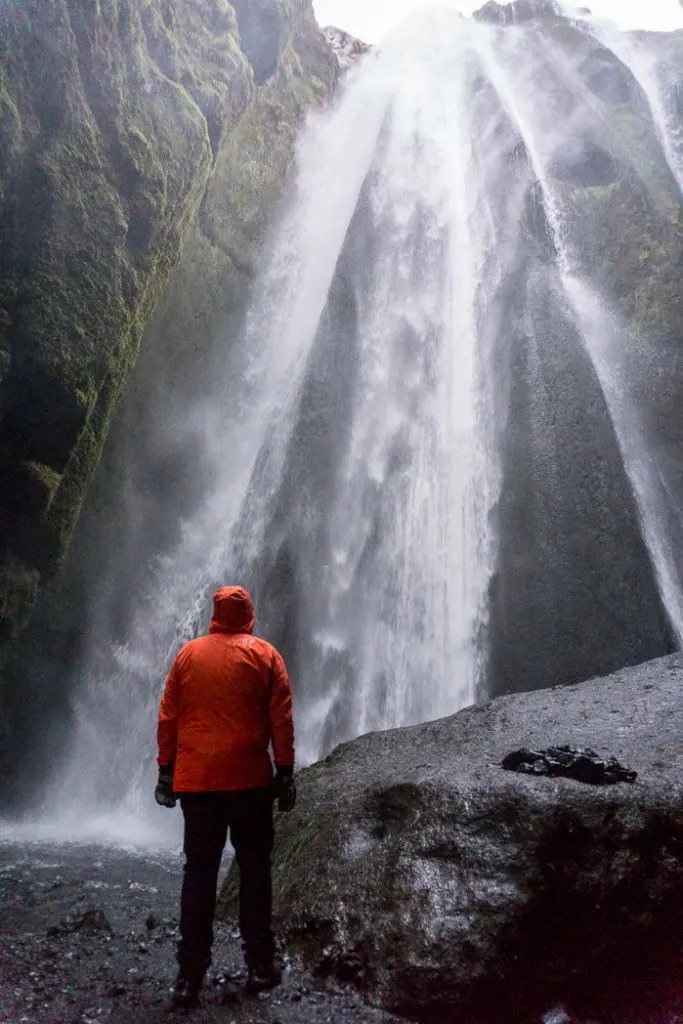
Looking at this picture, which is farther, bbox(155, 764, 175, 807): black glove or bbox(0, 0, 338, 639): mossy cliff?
bbox(0, 0, 338, 639): mossy cliff

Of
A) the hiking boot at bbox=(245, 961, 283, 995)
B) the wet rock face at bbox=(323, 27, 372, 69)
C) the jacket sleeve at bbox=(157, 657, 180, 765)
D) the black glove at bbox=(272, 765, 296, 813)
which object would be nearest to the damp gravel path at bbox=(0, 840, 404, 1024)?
the hiking boot at bbox=(245, 961, 283, 995)

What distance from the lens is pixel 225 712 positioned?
3.99 meters

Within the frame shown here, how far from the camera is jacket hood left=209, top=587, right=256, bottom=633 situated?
4.22 m

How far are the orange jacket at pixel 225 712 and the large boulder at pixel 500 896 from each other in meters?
1.17

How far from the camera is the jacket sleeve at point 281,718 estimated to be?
3.99 metres

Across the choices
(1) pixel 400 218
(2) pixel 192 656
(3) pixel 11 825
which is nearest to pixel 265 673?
(2) pixel 192 656

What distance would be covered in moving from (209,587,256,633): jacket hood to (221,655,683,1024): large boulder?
1818 mm

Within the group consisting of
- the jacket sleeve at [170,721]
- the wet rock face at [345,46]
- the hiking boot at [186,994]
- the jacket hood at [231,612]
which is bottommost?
the hiking boot at [186,994]

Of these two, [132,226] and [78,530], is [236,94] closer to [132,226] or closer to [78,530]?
[132,226]

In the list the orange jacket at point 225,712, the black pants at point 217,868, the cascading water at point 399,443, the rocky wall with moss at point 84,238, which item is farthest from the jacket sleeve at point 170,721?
the cascading water at point 399,443

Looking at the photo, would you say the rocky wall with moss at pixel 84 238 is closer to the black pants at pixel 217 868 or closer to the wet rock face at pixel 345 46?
the black pants at pixel 217 868

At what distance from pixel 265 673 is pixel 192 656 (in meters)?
0.43

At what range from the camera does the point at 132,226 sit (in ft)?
35.4

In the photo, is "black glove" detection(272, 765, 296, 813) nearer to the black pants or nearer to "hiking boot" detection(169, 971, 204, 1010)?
the black pants
